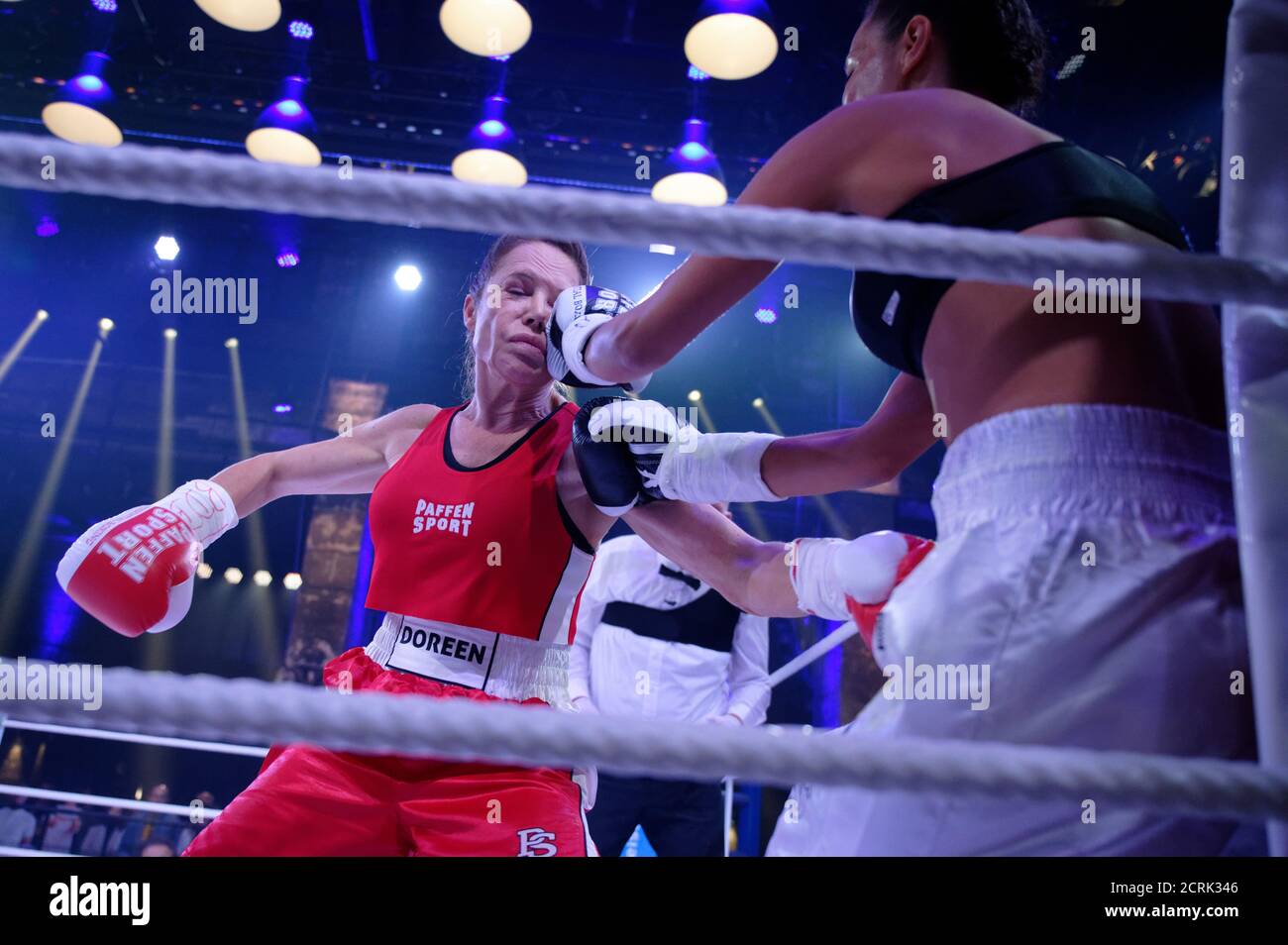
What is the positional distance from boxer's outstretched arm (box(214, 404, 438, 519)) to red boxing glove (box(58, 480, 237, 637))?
0.22 meters

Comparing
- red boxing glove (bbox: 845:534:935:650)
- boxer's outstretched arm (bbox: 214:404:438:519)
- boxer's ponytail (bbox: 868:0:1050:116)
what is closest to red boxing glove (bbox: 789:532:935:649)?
red boxing glove (bbox: 845:534:935:650)

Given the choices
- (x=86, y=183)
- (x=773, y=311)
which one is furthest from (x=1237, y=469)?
(x=773, y=311)

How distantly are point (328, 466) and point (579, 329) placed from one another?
818 mm

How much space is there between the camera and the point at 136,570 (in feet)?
4.76

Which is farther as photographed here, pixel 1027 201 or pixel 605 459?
pixel 605 459

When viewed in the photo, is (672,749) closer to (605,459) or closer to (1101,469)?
A: (1101,469)

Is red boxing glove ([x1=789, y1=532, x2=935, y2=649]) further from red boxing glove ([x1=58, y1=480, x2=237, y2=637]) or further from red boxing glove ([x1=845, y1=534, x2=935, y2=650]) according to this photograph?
red boxing glove ([x1=58, y1=480, x2=237, y2=637])

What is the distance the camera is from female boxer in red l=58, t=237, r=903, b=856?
1411 mm

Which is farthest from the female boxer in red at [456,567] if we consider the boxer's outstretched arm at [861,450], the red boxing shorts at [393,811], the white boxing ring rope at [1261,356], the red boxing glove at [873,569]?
the white boxing ring rope at [1261,356]

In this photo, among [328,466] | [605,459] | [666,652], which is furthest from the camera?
[666,652]

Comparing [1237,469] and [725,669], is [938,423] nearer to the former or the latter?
[1237,469]

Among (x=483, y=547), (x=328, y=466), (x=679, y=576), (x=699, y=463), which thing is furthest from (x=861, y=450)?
(x=679, y=576)

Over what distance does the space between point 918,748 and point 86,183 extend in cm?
77

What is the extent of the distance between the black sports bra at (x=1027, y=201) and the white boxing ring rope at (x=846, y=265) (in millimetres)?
138
